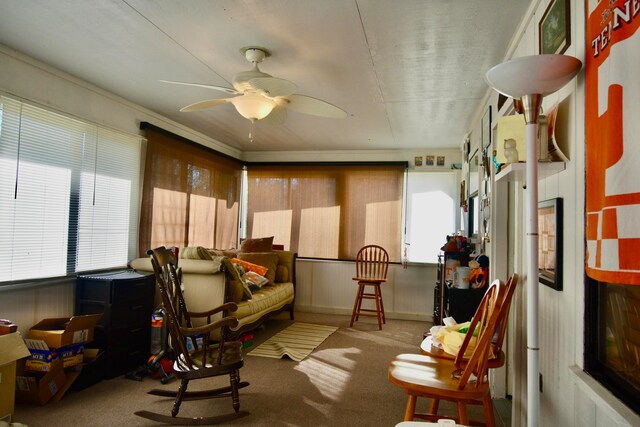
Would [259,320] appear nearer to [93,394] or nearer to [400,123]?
[93,394]

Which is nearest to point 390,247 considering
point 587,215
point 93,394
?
point 93,394

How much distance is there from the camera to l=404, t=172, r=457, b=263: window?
555cm

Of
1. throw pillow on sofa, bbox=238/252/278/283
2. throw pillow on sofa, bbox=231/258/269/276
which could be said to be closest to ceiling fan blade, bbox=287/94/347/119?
throw pillow on sofa, bbox=231/258/269/276

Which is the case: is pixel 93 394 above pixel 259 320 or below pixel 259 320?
below

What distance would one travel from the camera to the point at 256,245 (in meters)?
5.42

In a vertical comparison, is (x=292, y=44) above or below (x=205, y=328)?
above

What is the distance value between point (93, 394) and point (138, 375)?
0.36 metres

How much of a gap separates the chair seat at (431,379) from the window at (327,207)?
11.8ft

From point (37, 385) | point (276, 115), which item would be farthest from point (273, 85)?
point (37, 385)

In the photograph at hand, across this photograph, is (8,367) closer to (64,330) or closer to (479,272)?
(64,330)

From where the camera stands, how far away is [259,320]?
161 inches

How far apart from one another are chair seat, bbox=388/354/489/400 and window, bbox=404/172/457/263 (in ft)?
11.8

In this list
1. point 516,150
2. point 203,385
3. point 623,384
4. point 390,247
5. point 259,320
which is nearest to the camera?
point 623,384

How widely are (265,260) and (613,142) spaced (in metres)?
4.38
